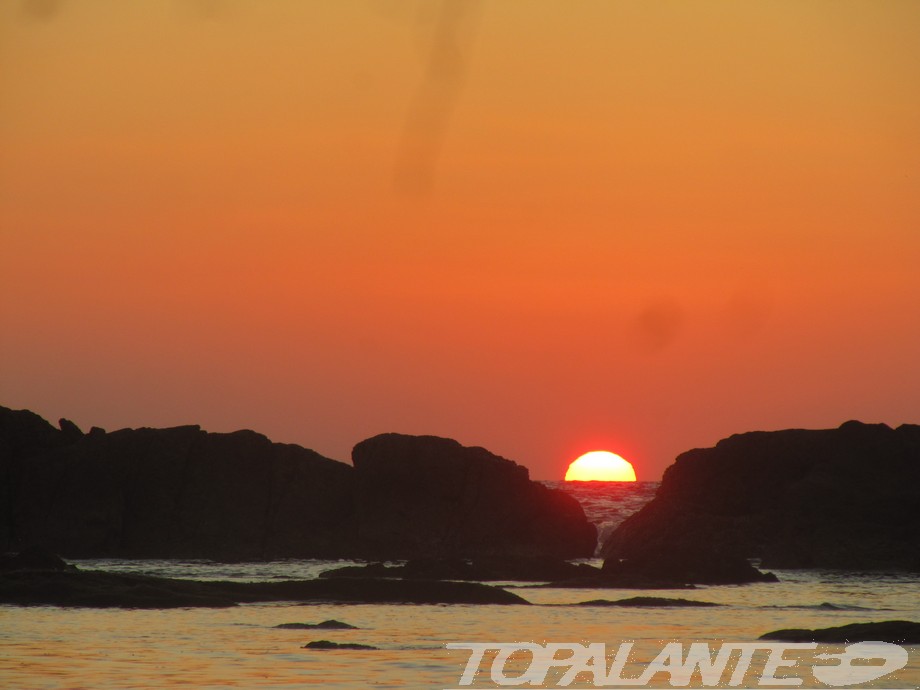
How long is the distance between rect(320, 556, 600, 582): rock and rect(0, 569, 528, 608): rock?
28.2 ft

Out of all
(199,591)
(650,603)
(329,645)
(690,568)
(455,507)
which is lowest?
(329,645)

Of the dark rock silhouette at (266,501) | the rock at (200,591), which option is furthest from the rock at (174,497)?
the rock at (200,591)

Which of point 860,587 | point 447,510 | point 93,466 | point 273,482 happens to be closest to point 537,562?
point 860,587

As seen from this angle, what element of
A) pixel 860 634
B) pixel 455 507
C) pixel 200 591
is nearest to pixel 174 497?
pixel 455 507

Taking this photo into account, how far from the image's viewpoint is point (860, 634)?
37.4 meters

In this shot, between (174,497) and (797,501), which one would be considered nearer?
(797,501)

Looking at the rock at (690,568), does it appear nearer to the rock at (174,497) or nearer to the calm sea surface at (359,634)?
the calm sea surface at (359,634)

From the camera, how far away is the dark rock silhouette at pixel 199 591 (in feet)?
151

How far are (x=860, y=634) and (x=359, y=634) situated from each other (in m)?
12.2

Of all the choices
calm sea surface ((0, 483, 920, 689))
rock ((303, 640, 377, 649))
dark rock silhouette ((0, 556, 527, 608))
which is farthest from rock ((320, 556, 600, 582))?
rock ((303, 640, 377, 649))

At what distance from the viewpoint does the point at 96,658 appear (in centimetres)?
3231

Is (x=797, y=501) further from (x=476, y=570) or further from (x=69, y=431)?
(x=69, y=431)

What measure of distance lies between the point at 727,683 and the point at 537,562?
3706 centimetres

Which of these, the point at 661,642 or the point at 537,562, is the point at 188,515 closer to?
the point at 537,562
